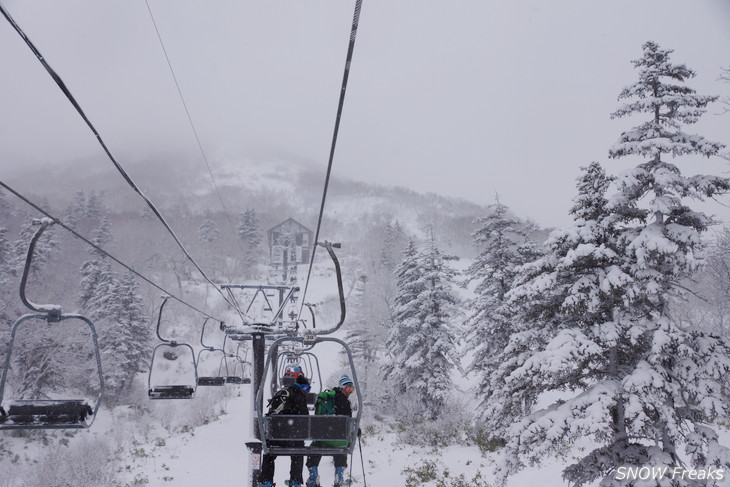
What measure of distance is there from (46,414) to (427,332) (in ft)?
69.3

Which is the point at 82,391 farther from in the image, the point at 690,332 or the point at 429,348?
the point at 690,332

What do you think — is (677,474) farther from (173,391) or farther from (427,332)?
(427,332)

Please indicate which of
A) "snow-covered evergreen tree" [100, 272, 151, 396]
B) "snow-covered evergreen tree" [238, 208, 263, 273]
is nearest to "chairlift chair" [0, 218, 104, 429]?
"snow-covered evergreen tree" [100, 272, 151, 396]

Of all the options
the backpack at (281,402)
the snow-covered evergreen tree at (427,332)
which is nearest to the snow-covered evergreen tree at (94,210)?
the snow-covered evergreen tree at (427,332)

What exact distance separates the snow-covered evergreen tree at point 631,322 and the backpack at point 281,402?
5383 mm

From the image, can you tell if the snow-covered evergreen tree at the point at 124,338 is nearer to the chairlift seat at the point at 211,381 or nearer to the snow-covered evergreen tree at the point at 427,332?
the snow-covered evergreen tree at the point at 427,332

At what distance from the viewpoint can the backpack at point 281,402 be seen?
7.12m

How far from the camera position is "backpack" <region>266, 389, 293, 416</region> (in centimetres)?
712

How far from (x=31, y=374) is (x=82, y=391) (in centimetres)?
698

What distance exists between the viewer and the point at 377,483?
18.2m

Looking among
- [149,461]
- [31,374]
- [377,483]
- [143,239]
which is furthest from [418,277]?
[143,239]

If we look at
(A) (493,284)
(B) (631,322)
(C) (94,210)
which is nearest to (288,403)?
(B) (631,322)

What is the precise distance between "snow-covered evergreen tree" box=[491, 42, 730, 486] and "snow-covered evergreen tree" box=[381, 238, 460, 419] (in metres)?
13.0

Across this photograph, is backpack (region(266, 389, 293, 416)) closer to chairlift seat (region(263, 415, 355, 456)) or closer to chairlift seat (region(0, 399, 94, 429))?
chairlift seat (region(263, 415, 355, 456))
